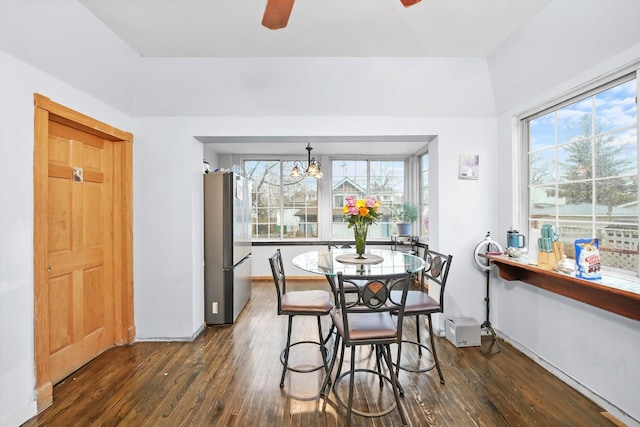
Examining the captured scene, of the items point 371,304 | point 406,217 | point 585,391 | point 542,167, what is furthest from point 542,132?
point 406,217

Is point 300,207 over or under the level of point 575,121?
under

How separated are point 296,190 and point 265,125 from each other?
2.79 m

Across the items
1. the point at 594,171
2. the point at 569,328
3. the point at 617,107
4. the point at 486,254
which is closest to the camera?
the point at 617,107

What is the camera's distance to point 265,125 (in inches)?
123

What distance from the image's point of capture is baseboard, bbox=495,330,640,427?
1.81 meters

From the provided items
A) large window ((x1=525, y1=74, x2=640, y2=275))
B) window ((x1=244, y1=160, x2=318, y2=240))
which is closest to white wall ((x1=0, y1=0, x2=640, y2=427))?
large window ((x1=525, y1=74, x2=640, y2=275))

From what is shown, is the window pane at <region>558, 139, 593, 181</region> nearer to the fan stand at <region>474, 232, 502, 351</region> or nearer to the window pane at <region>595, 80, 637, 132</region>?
the window pane at <region>595, 80, 637, 132</region>

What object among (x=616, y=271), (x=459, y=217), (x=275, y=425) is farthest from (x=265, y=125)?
(x=616, y=271)

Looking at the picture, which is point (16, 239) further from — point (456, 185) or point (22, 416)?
point (456, 185)

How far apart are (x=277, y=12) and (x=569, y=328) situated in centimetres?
292

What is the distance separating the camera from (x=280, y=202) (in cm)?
586

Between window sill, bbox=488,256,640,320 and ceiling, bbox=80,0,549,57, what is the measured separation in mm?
1931

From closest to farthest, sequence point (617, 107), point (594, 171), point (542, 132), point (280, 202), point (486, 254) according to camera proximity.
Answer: point (617, 107) < point (594, 171) < point (542, 132) < point (486, 254) < point (280, 202)

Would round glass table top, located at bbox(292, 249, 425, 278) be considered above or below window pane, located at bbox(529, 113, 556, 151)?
below
